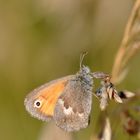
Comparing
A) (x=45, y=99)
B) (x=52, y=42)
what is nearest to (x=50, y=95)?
(x=45, y=99)

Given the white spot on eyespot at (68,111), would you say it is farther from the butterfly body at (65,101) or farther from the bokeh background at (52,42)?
the bokeh background at (52,42)

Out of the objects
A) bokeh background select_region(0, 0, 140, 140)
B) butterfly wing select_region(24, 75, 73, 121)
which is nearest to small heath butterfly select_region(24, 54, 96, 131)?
butterfly wing select_region(24, 75, 73, 121)

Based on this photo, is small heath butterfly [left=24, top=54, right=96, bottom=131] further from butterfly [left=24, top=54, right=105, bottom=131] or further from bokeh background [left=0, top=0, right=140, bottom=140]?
bokeh background [left=0, top=0, right=140, bottom=140]

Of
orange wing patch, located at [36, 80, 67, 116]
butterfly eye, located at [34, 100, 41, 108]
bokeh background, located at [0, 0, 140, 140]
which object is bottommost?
butterfly eye, located at [34, 100, 41, 108]

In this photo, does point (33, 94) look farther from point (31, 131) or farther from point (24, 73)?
point (24, 73)

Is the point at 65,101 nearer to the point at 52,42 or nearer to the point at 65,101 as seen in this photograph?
the point at 65,101

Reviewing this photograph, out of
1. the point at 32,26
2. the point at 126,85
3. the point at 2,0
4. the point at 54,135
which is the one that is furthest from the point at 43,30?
the point at 54,135
